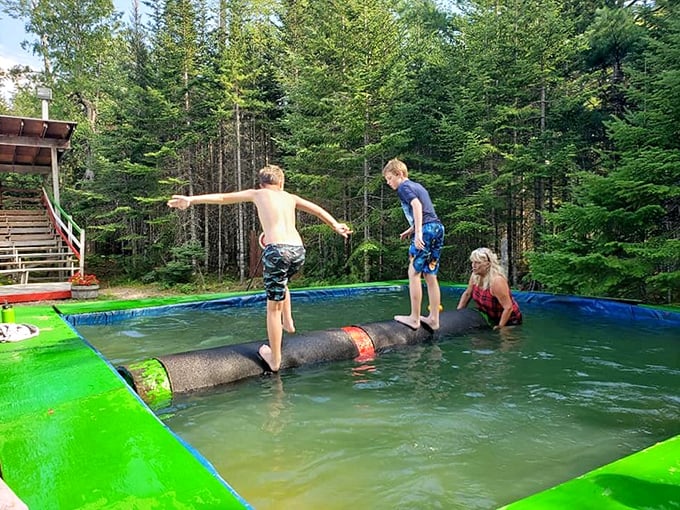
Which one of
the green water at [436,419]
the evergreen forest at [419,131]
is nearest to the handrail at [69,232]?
the evergreen forest at [419,131]

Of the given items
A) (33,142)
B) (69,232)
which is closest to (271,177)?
(69,232)

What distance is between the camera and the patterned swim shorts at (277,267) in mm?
3127

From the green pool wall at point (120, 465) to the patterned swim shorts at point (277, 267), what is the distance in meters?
1.06

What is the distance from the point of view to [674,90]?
6348 mm

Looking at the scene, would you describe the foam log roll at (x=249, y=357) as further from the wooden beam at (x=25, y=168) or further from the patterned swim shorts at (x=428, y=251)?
the wooden beam at (x=25, y=168)

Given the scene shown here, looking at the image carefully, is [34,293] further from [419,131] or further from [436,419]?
[419,131]

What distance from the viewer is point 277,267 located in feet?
10.3

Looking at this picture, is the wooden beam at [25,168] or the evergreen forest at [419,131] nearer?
the evergreen forest at [419,131]

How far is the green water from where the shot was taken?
1.89 m

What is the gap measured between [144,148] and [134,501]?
50.6 feet

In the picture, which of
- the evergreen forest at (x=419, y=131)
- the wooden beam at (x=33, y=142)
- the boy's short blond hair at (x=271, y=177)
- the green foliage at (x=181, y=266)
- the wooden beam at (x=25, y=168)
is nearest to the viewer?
the boy's short blond hair at (x=271, y=177)

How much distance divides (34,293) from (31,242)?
4380 mm

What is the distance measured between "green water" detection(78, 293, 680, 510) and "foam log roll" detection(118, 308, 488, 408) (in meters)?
0.09

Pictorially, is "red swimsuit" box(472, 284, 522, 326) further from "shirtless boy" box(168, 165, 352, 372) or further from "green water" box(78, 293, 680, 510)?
"shirtless boy" box(168, 165, 352, 372)
